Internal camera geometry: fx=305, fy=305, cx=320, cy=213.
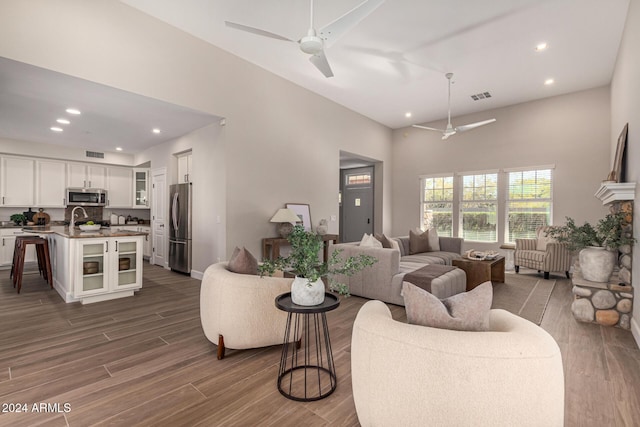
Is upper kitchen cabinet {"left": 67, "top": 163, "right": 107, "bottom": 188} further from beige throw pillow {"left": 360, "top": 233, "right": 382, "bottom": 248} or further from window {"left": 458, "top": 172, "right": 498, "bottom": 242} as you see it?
window {"left": 458, "top": 172, "right": 498, "bottom": 242}

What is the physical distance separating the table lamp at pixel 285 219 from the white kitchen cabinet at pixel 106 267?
6.80 ft

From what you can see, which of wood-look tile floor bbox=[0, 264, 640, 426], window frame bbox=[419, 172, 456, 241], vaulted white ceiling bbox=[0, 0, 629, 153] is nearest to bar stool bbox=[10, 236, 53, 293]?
wood-look tile floor bbox=[0, 264, 640, 426]

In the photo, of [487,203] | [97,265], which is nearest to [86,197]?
[97,265]

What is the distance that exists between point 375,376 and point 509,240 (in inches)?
265

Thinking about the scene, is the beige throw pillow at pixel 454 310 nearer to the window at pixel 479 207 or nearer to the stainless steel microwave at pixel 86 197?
the window at pixel 479 207

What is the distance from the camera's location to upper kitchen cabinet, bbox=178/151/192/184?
19.6ft

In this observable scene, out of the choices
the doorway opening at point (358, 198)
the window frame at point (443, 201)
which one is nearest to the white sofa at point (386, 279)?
the window frame at point (443, 201)

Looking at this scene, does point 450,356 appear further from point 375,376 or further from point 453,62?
point 453,62

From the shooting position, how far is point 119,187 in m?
7.94

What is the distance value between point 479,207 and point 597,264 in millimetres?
3887

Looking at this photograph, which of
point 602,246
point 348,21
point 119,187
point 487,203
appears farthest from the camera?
point 119,187

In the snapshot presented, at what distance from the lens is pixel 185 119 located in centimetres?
488

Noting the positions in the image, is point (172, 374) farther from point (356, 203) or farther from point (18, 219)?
point (356, 203)

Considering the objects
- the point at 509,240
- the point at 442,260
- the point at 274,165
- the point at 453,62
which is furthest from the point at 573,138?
the point at 274,165
